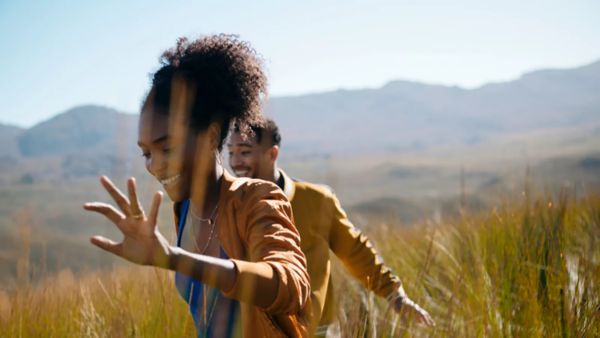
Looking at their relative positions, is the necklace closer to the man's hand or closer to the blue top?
the blue top

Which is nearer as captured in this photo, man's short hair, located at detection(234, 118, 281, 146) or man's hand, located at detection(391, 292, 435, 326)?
man's hand, located at detection(391, 292, 435, 326)

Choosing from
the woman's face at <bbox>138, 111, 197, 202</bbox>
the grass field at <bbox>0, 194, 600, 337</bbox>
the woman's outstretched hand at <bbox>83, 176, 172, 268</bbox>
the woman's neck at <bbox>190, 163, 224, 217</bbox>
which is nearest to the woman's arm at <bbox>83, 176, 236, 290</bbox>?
the woman's outstretched hand at <bbox>83, 176, 172, 268</bbox>

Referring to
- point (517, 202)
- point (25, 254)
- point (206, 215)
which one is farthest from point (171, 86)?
point (517, 202)

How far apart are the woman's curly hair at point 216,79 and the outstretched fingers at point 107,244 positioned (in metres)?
0.63

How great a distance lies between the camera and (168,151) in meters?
1.85

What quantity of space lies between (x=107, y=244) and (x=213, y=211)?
1.91ft

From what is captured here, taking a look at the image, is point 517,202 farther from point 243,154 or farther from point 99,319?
point 99,319

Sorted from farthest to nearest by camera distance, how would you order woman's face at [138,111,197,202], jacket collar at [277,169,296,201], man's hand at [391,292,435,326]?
jacket collar at [277,169,296,201] → man's hand at [391,292,435,326] → woman's face at [138,111,197,202]

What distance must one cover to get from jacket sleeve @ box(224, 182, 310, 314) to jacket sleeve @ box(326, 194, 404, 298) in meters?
1.19

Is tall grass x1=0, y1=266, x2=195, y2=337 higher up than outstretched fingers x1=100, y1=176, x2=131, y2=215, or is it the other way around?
outstretched fingers x1=100, y1=176, x2=131, y2=215

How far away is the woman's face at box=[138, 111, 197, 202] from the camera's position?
6.04 ft

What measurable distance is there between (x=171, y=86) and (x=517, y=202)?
3.69m

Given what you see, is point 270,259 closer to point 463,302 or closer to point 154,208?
point 154,208

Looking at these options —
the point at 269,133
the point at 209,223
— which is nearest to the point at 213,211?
the point at 209,223
